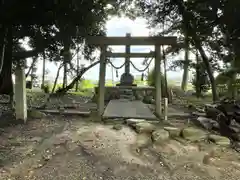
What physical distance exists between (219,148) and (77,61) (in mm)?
7125

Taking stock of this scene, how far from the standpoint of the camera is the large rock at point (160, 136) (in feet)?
14.8

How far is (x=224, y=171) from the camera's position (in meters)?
3.79

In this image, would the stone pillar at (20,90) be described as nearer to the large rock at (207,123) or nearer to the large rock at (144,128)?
the large rock at (144,128)

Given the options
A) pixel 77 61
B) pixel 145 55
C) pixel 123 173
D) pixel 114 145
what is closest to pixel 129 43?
pixel 145 55

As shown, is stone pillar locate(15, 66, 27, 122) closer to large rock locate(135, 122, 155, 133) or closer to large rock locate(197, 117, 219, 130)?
large rock locate(135, 122, 155, 133)

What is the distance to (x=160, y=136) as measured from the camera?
4594mm

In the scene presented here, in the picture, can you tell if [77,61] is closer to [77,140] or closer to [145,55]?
[145,55]

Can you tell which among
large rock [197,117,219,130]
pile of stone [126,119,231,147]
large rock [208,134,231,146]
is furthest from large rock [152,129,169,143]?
large rock [197,117,219,130]

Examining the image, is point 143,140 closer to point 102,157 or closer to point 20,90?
point 102,157

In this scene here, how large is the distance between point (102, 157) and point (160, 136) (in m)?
1.22

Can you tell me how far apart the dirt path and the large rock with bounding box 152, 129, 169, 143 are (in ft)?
0.35

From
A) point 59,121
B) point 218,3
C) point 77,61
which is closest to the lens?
point 59,121

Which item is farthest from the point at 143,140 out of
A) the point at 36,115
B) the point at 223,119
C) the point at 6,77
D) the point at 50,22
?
the point at 6,77

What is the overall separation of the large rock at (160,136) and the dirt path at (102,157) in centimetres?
11
